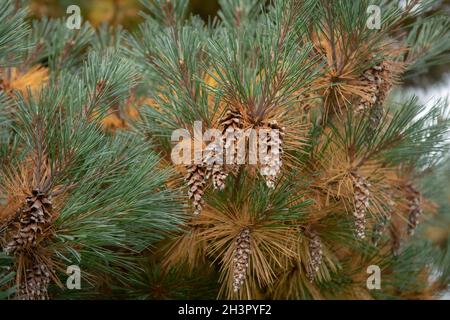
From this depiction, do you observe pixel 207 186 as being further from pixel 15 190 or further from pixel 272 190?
pixel 15 190

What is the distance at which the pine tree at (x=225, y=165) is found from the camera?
1.07 meters

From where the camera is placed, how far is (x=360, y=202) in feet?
3.76

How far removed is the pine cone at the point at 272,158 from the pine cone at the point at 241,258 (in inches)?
5.0

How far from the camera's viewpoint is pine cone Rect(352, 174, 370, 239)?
1.13 meters

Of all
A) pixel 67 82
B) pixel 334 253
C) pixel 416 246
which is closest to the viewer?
pixel 67 82

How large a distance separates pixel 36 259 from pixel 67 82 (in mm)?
306

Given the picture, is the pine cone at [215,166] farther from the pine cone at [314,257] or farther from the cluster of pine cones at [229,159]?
the pine cone at [314,257]

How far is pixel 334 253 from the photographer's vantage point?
4.50 ft

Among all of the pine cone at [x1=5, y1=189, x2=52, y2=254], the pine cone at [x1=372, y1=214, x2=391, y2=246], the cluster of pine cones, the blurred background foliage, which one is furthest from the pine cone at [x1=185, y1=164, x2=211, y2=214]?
the blurred background foliage

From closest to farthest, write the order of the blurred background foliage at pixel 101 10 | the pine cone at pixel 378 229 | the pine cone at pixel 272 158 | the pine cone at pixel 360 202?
1. the pine cone at pixel 272 158
2. the pine cone at pixel 360 202
3. the pine cone at pixel 378 229
4. the blurred background foliage at pixel 101 10

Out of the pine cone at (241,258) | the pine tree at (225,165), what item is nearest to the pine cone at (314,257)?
the pine tree at (225,165)

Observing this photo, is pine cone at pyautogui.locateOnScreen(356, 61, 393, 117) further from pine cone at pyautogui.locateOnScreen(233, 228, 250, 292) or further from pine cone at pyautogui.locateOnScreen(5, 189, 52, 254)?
pine cone at pyautogui.locateOnScreen(5, 189, 52, 254)
